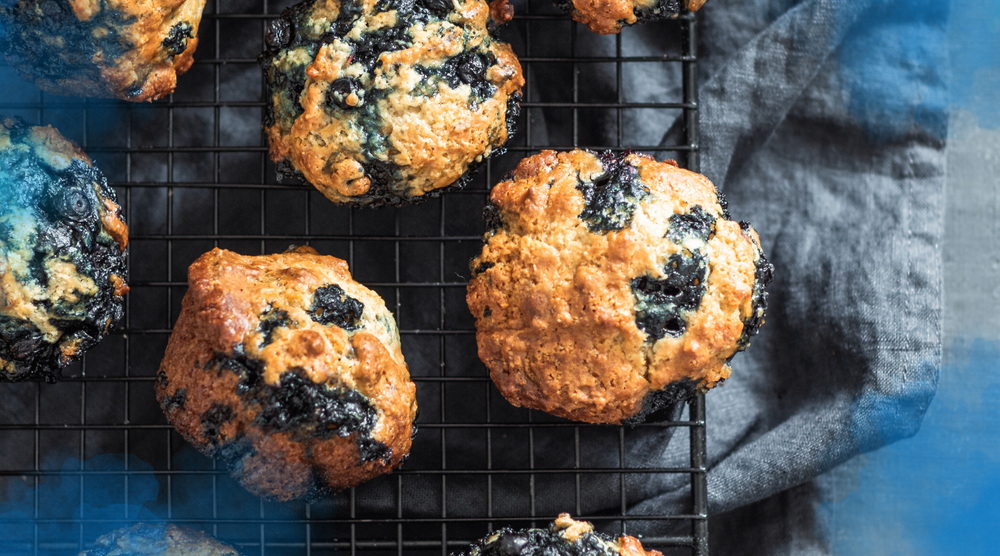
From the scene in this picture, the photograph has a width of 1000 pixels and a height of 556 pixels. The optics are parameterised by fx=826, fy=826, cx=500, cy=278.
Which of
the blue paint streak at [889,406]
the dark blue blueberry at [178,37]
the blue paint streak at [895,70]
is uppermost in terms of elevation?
the dark blue blueberry at [178,37]

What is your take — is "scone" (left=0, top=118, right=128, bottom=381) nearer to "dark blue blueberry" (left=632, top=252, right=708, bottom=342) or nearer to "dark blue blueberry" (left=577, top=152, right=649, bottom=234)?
"dark blue blueberry" (left=577, top=152, right=649, bottom=234)

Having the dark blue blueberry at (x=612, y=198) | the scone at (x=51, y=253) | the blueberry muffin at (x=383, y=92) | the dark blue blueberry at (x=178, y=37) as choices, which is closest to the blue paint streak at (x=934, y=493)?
the dark blue blueberry at (x=612, y=198)

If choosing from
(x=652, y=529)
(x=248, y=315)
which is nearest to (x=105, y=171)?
(x=248, y=315)

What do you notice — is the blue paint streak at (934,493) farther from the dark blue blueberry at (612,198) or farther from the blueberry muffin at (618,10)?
the blueberry muffin at (618,10)

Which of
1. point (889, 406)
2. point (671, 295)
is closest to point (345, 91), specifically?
point (671, 295)

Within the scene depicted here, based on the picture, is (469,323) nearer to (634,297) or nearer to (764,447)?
(634,297)

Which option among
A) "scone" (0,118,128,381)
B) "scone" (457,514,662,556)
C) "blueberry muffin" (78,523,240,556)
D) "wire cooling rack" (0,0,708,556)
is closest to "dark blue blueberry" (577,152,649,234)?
"wire cooling rack" (0,0,708,556)
